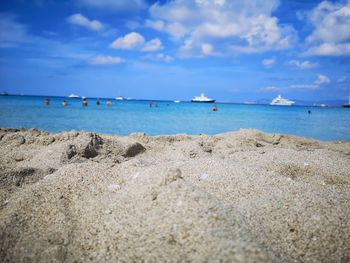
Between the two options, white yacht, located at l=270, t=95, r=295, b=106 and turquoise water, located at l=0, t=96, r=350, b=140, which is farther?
white yacht, located at l=270, t=95, r=295, b=106

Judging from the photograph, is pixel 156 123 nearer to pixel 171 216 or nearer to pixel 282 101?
pixel 171 216

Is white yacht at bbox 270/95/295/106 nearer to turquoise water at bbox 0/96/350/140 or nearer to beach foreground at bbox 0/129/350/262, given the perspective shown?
turquoise water at bbox 0/96/350/140

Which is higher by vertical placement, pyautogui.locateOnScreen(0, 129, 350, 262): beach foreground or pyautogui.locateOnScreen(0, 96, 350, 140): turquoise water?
pyautogui.locateOnScreen(0, 129, 350, 262): beach foreground

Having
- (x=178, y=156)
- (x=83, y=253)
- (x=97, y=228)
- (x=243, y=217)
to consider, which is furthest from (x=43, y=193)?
(x=178, y=156)

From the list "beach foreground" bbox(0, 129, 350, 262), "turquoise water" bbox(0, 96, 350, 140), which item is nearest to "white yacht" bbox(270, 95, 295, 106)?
"turquoise water" bbox(0, 96, 350, 140)

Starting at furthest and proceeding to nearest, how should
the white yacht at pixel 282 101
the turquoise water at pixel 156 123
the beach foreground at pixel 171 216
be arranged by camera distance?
the white yacht at pixel 282 101 → the turquoise water at pixel 156 123 → the beach foreground at pixel 171 216

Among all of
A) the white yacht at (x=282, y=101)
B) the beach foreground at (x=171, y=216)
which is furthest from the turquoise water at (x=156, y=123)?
the white yacht at (x=282, y=101)

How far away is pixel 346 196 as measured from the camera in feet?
10.7

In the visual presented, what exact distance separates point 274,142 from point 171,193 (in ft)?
24.7

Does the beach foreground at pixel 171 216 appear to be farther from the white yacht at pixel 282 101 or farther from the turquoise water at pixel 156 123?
the white yacht at pixel 282 101

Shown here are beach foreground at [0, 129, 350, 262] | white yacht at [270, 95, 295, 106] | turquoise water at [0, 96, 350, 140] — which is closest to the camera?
beach foreground at [0, 129, 350, 262]

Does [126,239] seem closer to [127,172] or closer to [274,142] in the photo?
[127,172]

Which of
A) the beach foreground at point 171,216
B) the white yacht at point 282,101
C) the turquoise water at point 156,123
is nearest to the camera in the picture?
the beach foreground at point 171,216

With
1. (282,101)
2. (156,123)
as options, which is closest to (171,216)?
(156,123)
